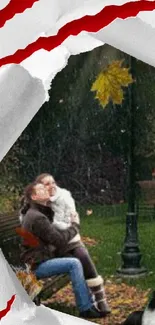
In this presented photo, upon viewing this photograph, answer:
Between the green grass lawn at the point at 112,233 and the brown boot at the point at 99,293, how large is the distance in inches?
1.0

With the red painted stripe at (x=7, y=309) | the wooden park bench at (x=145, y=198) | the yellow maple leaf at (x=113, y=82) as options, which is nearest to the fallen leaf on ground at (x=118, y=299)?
the wooden park bench at (x=145, y=198)

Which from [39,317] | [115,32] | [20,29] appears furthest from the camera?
[39,317]

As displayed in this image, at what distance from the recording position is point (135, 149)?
1346 mm

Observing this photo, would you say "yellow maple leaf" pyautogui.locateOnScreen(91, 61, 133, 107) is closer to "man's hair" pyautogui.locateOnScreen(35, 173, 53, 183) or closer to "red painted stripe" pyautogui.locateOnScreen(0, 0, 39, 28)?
"man's hair" pyautogui.locateOnScreen(35, 173, 53, 183)

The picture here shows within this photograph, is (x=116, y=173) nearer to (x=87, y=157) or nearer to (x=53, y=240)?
(x=87, y=157)

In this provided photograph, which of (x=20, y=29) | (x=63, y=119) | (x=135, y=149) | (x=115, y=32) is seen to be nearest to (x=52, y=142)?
(x=63, y=119)

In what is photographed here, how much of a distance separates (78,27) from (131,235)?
0.53 metres

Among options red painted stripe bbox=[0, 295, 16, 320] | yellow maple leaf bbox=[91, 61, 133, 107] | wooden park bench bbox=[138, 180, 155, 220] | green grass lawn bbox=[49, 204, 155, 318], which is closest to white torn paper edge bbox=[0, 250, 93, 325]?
red painted stripe bbox=[0, 295, 16, 320]

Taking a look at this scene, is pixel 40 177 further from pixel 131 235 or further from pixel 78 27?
pixel 78 27

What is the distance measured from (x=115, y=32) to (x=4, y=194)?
43 cm

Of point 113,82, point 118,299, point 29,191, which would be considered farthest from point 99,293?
point 113,82

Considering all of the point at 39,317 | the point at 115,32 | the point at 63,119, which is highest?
the point at 115,32

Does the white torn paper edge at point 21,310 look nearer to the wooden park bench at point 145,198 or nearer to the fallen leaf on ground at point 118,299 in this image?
the fallen leaf on ground at point 118,299

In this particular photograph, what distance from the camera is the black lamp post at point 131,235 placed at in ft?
4.42
